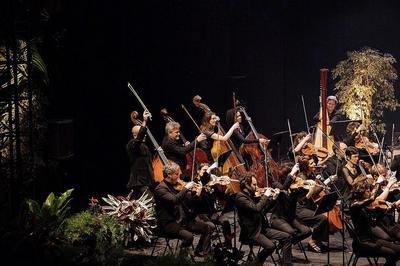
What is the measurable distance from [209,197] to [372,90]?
6246 millimetres

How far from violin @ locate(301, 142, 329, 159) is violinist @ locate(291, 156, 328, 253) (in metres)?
1.00

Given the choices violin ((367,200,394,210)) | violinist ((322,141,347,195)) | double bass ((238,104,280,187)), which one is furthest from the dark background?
violin ((367,200,394,210))

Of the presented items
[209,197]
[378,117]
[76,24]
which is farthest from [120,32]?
[378,117]

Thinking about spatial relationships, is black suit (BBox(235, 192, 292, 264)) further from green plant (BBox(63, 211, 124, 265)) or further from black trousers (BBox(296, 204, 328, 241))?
green plant (BBox(63, 211, 124, 265))

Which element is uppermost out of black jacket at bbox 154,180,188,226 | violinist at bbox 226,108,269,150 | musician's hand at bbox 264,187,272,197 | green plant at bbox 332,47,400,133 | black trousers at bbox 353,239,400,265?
green plant at bbox 332,47,400,133

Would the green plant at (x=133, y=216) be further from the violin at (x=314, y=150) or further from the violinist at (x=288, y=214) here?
the violin at (x=314, y=150)

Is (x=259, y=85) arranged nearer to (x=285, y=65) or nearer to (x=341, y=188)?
(x=285, y=65)

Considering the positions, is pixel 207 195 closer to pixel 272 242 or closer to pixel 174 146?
pixel 272 242

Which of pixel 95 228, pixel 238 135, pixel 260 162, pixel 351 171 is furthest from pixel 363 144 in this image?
pixel 95 228

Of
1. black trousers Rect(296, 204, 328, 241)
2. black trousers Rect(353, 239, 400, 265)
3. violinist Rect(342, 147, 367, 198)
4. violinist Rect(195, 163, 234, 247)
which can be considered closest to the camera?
black trousers Rect(353, 239, 400, 265)

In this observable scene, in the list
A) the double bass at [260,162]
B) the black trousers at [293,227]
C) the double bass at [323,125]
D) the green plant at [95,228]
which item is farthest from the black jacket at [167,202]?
the double bass at [323,125]

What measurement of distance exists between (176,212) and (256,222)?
0.91m

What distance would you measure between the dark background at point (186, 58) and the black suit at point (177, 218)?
203 cm

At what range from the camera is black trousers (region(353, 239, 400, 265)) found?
7113 mm
